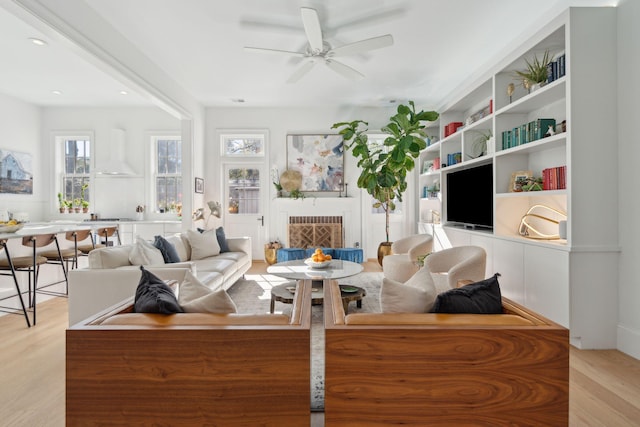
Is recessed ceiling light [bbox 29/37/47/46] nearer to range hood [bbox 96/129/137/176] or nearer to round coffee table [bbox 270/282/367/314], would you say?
range hood [bbox 96/129/137/176]

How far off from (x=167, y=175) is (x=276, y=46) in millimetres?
3731

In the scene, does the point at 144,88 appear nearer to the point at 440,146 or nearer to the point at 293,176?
the point at 293,176

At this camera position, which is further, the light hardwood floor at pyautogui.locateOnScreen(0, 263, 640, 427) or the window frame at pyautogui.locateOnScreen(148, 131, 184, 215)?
the window frame at pyautogui.locateOnScreen(148, 131, 184, 215)

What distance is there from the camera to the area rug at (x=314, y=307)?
212 cm

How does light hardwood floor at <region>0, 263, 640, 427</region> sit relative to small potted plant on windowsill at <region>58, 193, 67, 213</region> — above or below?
below

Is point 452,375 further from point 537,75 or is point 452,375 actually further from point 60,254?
point 60,254

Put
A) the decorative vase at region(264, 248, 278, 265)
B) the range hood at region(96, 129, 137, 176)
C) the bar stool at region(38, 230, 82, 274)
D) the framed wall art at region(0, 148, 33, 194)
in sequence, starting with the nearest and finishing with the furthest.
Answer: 1. the bar stool at region(38, 230, 82, 274)
2. the framed wall art at region(0, 148, 33, 194)
3. the decorative vase at region(264, 248, 278, 265)
4. the range hood at region(96, 129, 137, 176)

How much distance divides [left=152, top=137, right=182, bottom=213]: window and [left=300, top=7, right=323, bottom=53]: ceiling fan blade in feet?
13.5

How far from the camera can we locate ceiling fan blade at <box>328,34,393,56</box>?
3280 millimetres

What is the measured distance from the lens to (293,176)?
21.1 ft

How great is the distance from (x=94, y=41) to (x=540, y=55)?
4.32 meters

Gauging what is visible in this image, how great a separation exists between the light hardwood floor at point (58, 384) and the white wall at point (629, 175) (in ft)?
0.88

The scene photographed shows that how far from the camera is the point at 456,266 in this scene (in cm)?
287

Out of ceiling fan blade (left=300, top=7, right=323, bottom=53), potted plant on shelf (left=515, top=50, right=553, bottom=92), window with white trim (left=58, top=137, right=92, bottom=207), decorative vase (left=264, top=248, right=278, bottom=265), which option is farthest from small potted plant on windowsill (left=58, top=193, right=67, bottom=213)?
potted plant on shelf (left=515, top=50, right=553, bottom=92)
